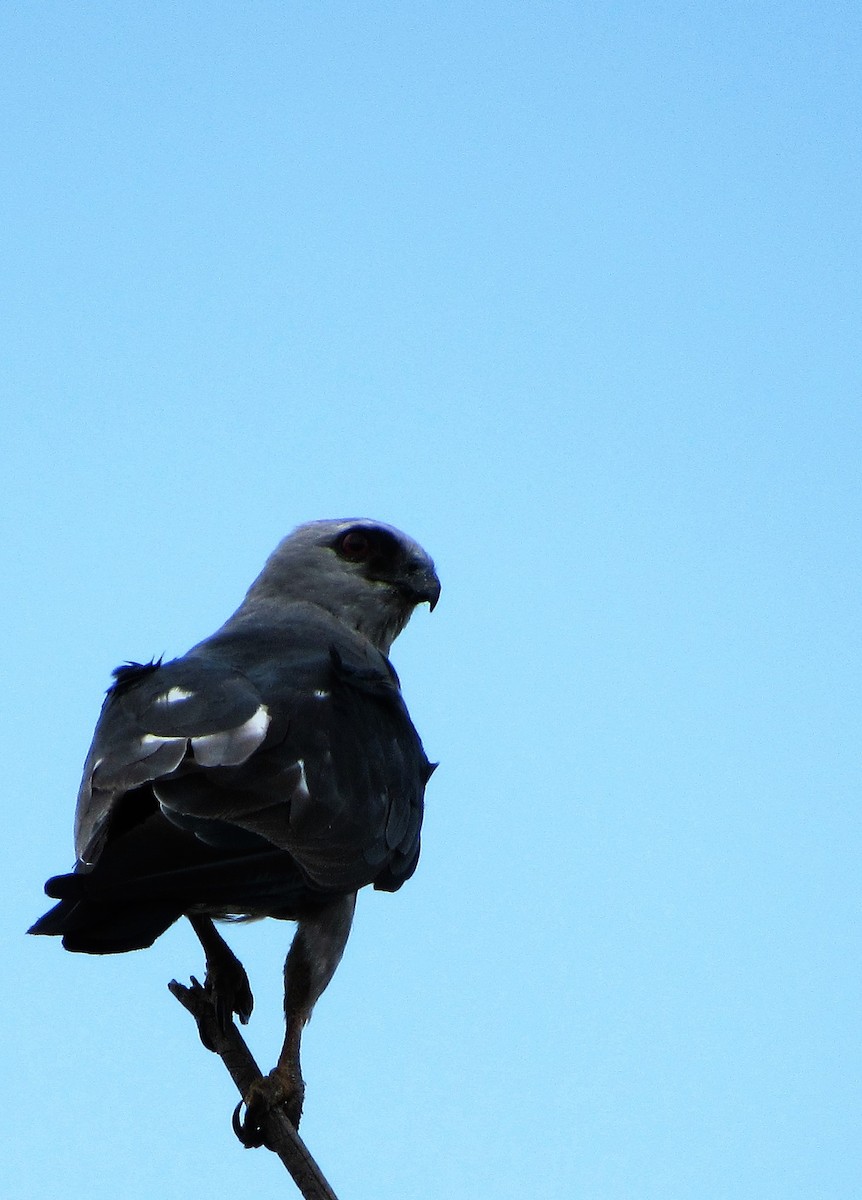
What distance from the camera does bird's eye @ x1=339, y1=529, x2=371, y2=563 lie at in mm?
8383

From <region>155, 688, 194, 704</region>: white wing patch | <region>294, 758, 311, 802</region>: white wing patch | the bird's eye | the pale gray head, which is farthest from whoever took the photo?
the bird's eye

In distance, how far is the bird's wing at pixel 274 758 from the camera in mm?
5289

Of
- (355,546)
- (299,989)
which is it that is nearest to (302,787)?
(299,989)

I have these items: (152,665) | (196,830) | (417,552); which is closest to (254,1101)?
(196,830)

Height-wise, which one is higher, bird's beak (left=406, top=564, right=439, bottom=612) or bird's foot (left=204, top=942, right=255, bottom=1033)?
bird's beak (left=406, top=564, right=439, bottom=612)

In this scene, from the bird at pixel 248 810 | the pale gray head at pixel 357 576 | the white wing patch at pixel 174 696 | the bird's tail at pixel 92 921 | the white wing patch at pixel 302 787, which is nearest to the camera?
the bird's tail at pixel 92 921

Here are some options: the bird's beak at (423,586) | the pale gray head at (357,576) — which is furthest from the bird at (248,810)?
the bird's beak at (423,586)

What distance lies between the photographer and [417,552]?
8430 millimetres

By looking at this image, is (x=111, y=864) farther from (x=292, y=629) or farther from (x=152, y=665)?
(x=292, y=629)

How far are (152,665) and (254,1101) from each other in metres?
2.13

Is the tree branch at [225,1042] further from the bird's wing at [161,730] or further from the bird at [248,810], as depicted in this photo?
the bird's wing at [161,730]

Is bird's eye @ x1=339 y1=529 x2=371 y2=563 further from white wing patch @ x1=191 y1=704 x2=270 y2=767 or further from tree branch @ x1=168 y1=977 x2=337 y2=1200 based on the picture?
tree branch @ x1=168 y1=977 x2=337 y2=1200

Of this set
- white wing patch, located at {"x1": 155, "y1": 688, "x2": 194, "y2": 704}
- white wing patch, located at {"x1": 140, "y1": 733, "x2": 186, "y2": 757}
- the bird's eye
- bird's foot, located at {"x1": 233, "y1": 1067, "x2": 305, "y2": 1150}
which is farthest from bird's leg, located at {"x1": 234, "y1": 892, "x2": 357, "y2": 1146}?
the bird's eye

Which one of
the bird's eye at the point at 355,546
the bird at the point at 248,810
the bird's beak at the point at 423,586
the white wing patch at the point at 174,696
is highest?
the bird's eye at the point at 355,546
